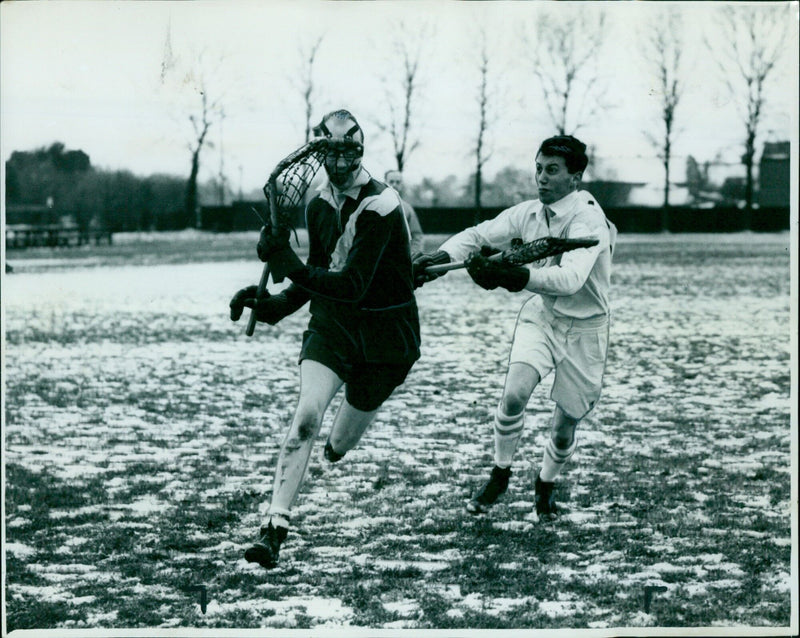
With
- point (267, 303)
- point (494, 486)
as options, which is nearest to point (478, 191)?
point (494, 486)

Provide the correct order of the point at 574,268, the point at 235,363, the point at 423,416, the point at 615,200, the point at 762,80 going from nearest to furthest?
the point at 574,268
the point at 762,80
the point at 423,416
the point at 615,200
the point at 235,363

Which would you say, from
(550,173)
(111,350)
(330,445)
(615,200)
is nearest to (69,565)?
(330,445)

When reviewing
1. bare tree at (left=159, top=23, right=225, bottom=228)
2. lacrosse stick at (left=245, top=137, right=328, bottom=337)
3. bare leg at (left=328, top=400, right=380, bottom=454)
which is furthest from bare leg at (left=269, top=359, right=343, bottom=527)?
bare tree at (left=159, top=23, right=225, bottom=228)

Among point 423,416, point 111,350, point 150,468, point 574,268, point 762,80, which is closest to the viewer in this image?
point 574,268

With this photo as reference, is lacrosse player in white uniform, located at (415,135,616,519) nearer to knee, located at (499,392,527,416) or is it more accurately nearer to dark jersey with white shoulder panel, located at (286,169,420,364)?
knee, located at (499,392,527,416)

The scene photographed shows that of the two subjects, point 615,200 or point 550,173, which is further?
point 615,200

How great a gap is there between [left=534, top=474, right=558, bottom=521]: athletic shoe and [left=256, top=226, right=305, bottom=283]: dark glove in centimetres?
193

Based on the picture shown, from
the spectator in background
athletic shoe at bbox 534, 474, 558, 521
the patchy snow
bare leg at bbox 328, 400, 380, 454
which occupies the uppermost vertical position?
the spectator in background

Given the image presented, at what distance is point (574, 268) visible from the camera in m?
4.75

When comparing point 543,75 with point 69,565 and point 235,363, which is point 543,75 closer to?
point 69,565

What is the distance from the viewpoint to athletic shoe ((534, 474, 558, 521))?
19.0ft

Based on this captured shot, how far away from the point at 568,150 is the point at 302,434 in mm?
1493

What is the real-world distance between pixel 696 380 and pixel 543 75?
5.07 meters

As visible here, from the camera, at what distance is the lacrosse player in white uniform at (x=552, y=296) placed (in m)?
4.73
